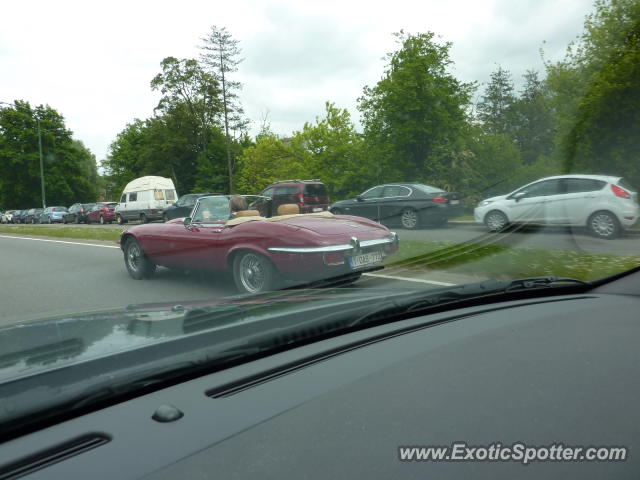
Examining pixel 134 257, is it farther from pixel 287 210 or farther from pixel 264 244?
pixel 264 244

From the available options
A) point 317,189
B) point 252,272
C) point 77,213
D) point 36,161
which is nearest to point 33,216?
point 36,161

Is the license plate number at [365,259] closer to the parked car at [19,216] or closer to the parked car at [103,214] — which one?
the parked car at [103,214]

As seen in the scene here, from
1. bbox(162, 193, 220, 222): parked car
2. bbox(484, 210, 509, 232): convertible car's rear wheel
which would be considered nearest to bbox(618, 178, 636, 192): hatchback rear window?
A: bbox(484, 210, 509, 232): convertible car's rear wheel

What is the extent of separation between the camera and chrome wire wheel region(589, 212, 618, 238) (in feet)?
12.7

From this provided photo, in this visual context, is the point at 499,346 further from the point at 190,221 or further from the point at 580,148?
the point at 190,221

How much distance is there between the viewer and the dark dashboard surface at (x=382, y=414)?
3.15 feet

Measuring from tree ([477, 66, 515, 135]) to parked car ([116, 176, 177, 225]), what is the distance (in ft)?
78.7

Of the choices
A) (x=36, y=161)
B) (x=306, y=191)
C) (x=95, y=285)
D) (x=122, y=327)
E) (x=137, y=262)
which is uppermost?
(x=36, y=161)

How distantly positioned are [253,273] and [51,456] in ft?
14.5

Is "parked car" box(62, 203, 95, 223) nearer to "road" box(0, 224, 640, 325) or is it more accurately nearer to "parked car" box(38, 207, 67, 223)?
"parked car" box(38, 207, 67, 223)

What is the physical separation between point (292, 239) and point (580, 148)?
2718 millimetres

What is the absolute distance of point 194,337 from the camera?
5.00 feet

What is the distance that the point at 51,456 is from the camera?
943 mm

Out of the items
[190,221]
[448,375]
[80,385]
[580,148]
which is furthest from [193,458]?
[190,221]
